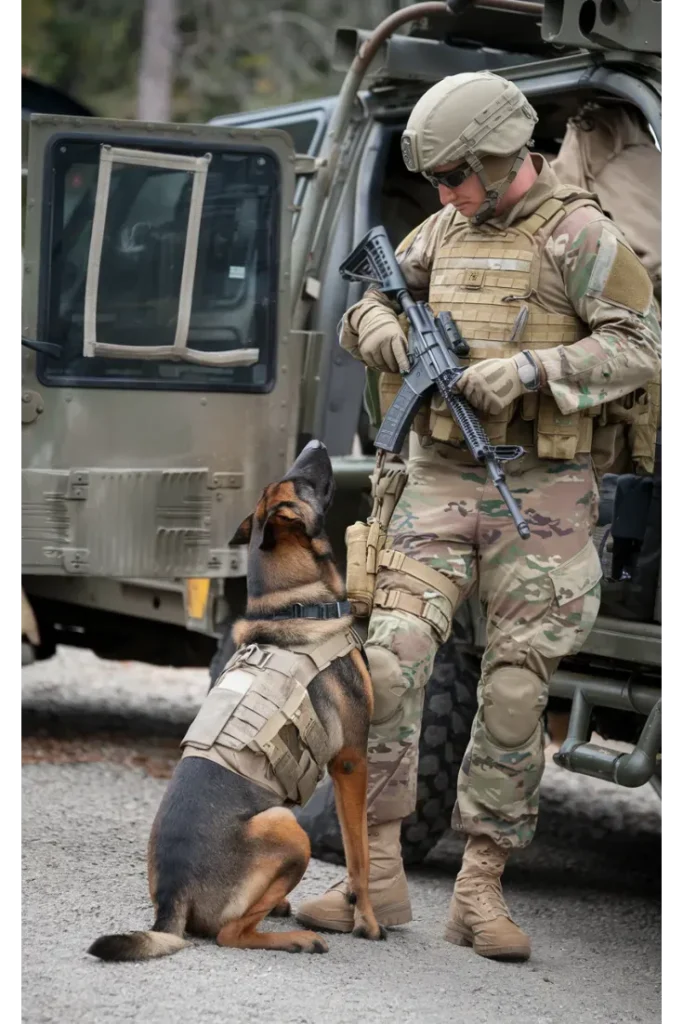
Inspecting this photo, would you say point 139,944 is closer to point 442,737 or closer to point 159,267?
point 442,737

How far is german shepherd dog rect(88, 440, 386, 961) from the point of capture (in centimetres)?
357

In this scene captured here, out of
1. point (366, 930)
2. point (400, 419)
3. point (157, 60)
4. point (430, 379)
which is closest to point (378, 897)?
point (366, 930)

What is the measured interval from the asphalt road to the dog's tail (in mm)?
27

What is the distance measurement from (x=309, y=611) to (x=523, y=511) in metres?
0.61

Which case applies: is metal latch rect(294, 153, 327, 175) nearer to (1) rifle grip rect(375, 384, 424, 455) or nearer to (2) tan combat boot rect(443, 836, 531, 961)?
(1) rifle grip rect(375, 384, 424, 455)

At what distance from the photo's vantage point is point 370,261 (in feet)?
14.2

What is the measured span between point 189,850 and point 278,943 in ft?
1.08

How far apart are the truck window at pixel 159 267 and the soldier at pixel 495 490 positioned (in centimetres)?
112

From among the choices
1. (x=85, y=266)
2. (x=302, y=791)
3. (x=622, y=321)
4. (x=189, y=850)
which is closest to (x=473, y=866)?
(x=302, y=791)

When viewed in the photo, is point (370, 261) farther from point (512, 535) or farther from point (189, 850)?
point (189, 850)

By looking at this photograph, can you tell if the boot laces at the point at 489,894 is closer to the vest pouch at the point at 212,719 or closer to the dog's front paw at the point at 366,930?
the dog's front paw at the point at 366,930

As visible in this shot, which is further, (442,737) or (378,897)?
(442,737)

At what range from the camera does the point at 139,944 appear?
11.3 feet

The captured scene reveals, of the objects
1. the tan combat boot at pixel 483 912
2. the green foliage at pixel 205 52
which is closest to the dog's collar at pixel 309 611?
the tan combat boot at pixel 483 912
